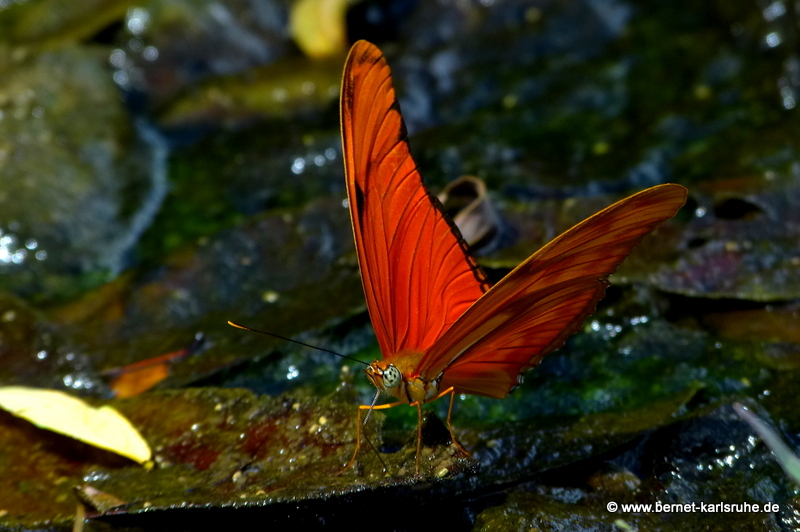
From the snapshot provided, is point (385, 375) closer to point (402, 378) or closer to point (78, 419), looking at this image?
point (402, 378)

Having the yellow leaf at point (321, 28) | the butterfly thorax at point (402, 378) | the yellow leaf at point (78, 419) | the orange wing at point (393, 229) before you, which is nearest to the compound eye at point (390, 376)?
the butterfly thorax at point (402, 378)

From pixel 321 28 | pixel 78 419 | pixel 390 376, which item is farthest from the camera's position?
pixel 321 28

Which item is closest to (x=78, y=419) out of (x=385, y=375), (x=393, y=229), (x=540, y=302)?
(x=385, y=375)

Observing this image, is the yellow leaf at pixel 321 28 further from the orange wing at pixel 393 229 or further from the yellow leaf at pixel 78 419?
the yellow leaf at pixel 78 419

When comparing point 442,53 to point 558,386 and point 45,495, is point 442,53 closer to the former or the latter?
point 558,386

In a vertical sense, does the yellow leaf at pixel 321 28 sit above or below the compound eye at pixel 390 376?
above

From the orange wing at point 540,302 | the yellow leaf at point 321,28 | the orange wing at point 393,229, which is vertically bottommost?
the orange wing at point 540,302

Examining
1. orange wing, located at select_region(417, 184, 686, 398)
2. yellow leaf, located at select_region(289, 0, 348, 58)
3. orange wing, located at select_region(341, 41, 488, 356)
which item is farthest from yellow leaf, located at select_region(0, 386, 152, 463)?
yellow leaf, located at select_region(289, 0, 348, 58)

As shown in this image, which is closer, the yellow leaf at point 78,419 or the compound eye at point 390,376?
the compound eye at point 390,376
